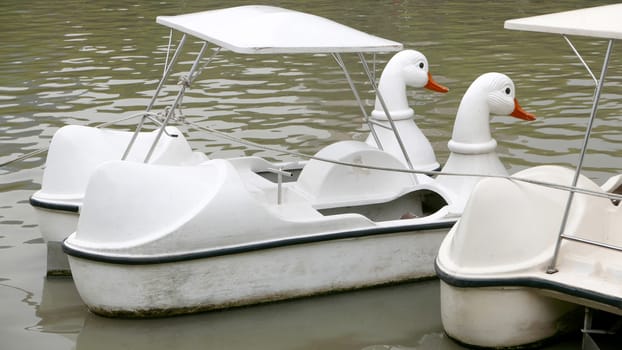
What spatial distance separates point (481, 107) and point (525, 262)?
5.83 ft

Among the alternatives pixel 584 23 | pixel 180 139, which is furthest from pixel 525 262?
pixel 180 139

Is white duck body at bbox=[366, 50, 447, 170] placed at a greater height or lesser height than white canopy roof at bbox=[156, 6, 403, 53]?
lesser

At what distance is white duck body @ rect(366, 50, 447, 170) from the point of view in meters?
8.20

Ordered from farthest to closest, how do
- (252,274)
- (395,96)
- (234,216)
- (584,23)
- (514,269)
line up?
(395,96) < (252,274) < (234,216) < (584,23) < (514,269)

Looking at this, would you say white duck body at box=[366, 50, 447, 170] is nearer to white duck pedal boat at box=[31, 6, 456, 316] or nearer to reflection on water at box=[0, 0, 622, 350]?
white duck pedal boat at box=[31, 6, 456, 316]

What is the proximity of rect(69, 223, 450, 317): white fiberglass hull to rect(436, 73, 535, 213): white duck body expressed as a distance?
1.91 feet

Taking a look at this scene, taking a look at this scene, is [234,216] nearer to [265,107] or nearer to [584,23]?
[584,23]

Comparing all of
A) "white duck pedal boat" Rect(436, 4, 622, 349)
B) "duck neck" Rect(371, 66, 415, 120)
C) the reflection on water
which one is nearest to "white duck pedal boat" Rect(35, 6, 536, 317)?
the reflection on water

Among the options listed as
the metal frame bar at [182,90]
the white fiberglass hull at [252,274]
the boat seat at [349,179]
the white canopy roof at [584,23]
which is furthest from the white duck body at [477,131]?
the metal frame bar at [182,90]

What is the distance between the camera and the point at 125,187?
20.2ft

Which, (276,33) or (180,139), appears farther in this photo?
(180,139)

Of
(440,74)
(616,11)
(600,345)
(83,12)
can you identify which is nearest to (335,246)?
(600,345)

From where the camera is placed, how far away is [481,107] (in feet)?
23.3

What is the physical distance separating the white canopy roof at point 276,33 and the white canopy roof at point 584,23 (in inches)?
34.0
